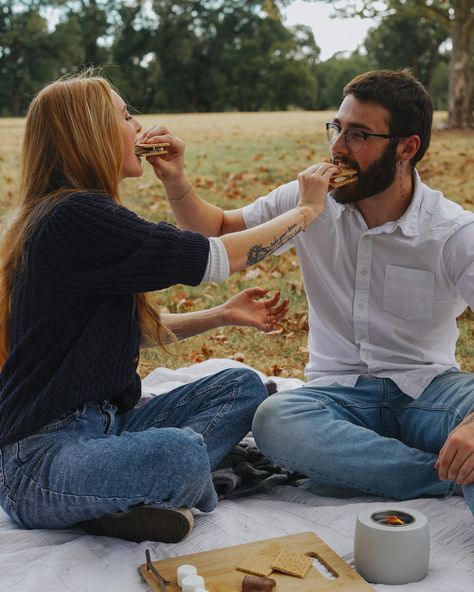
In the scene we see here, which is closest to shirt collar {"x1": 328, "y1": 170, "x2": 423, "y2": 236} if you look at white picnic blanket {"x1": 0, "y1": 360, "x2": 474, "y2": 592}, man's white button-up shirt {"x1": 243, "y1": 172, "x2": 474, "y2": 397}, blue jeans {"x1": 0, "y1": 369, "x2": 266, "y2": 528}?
man's white button-up shirt {"x1": 243, "y1": 172, "x2": 474, "y2": 397}

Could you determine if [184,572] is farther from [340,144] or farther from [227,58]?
[227,58]

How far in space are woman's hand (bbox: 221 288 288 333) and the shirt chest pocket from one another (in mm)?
376

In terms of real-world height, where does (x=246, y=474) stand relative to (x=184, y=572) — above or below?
below

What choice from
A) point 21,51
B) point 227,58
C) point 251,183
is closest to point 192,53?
point 227,58

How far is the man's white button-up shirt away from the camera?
311cm

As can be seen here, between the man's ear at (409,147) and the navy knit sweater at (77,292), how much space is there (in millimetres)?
1056

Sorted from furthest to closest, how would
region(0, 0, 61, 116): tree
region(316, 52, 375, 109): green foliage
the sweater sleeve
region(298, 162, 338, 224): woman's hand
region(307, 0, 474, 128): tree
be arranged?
region(316, 52, 375, 109): green foliage → region(0, 0, 61, 116): tree → region(307, 0, 474, 128): tree → region(298, 162, 338, 224): woman's hand → the sweater sleeve

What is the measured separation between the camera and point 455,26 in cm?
1401

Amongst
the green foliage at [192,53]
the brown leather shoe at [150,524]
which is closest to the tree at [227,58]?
the green foliage at [192,53]

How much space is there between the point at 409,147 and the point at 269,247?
2.69 ft

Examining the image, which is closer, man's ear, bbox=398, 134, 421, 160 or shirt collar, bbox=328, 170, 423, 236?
shirt collar, bbox=328, 170, 423, 236

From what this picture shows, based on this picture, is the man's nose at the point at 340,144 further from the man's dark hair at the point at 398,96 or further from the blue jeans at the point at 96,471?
the blue jeans at the point at 96,471

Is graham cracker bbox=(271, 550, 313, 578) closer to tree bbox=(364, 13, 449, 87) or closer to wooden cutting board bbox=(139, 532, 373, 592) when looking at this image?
wooden cutting board bbox=(139, 532, 373, 592)

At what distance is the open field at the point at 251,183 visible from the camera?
5.13 m
